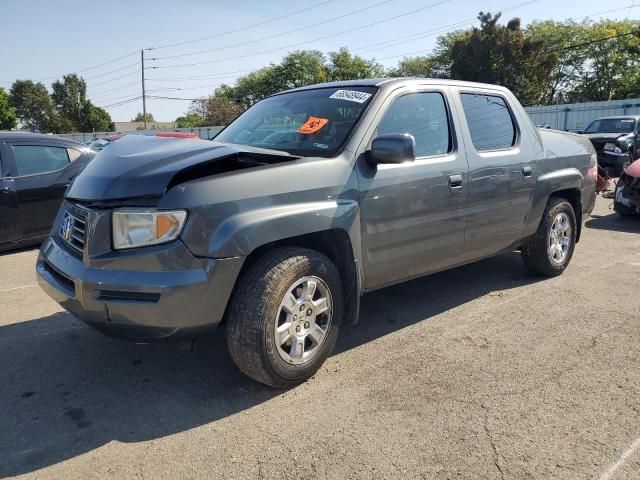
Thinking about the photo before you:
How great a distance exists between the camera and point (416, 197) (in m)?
3.64

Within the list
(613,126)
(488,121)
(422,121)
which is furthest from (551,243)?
(613,126)

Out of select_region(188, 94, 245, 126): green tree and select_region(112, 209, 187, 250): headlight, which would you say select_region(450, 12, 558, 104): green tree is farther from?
select_region(112, 209, 187, 250): headlight

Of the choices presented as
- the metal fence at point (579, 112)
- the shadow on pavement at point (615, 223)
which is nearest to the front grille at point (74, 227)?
the shadow on pavement at point (615, 223)

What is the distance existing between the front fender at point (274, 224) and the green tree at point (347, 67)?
7130cm

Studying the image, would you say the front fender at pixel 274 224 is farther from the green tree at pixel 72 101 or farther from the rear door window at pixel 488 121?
the green tree at pixel 72 101

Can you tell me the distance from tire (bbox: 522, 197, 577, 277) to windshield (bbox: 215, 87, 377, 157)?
2385 mm

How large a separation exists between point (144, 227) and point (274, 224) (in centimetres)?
68

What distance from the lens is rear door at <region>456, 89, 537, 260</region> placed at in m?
4.16

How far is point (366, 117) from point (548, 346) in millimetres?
2040

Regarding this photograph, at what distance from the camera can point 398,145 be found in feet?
10.4

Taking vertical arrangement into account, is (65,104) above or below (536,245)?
above

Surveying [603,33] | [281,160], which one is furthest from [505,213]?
[603,33]

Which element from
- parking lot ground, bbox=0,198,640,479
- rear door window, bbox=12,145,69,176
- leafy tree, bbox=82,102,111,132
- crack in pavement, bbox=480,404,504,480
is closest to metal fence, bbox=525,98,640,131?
parking lot ground, bbox=0,198,640,479

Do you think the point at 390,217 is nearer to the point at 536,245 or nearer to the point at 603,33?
the point at 536,245
